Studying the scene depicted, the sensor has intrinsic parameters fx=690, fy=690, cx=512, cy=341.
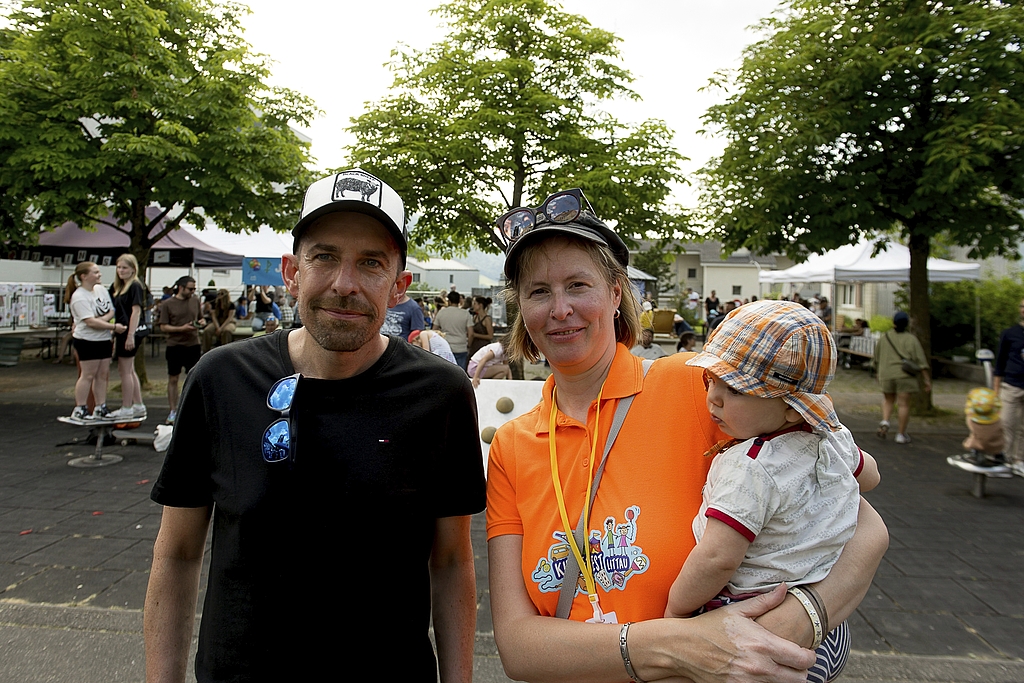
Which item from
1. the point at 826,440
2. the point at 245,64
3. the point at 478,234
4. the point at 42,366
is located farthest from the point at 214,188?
the point at 826,440

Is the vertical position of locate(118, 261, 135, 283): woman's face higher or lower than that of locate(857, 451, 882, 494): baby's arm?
higher

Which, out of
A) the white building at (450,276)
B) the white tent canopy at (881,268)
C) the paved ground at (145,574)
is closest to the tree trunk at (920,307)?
the paved ground at (145,574)

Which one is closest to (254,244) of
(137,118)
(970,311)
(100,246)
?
(100,246)

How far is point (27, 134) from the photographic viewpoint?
1052 centimetres

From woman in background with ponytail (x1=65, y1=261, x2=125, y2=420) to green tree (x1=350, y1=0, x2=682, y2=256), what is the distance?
15.4 ft

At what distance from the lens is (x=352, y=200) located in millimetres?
1738

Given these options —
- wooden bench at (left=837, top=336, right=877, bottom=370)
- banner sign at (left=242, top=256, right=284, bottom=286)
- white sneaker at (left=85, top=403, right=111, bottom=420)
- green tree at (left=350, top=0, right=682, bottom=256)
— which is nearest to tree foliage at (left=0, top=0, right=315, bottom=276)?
green tree at (left=350, top=0, right=682, bottom=256)

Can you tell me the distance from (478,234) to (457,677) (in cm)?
1088

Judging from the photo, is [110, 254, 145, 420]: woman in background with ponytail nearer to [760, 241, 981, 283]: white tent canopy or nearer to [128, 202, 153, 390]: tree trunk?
[128, 202, 153, 390]: tree trunk

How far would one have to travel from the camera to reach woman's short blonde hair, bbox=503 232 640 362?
1.85 metres

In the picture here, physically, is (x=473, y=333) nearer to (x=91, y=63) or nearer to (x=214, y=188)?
(x=214, y=188)

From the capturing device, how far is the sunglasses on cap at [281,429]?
1.63 metres

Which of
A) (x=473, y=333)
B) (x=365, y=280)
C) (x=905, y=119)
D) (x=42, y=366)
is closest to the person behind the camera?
(x=365, y=280)

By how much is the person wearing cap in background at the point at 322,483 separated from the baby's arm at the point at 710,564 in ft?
2.00
